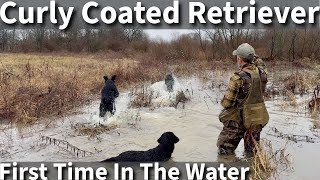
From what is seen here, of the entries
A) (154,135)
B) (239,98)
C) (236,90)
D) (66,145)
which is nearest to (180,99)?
(154,135)

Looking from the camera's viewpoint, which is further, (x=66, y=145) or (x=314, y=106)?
(x=314, y=106)

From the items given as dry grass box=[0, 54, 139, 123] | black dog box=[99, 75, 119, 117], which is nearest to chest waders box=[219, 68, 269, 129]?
black dog box=[99, 75, 119, 117]

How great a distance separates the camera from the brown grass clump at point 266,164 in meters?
5.83

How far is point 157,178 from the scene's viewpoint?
18.2ft

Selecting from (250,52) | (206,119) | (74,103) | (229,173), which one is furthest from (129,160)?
(74,103)

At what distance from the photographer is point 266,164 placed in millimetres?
6031

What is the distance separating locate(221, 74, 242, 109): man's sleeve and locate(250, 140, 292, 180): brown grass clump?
0.80 m

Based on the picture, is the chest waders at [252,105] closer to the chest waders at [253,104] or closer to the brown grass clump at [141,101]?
the chest waders at [253,104]

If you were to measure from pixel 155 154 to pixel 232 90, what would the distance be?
165 centimetres

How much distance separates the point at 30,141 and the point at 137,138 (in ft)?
7.06

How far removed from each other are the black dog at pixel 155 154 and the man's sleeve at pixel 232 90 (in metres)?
1.14

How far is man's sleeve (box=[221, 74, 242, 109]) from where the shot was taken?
632 centimetres

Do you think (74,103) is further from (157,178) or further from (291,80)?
(291,80)

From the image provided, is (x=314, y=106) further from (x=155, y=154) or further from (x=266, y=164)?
(x=155, y=154)
